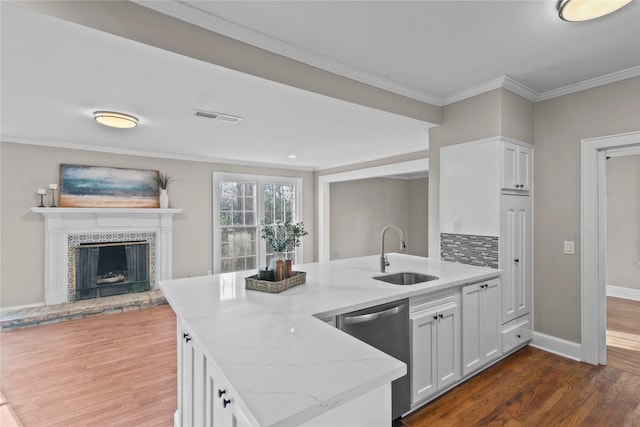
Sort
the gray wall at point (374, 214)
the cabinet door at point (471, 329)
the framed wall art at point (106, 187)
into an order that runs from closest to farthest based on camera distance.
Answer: the cabinet door at point (471, 329) → the framed wall art at point (106, 187) → the gray wall at point (374, 214)

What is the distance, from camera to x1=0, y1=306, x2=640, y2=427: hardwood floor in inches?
81.9

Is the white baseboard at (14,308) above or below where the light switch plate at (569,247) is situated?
below

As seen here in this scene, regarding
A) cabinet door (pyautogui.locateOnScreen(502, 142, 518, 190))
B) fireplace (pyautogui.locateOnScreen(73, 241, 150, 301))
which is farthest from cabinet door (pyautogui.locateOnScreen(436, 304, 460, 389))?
fireplace (pyautogui.locateOnScreen(73, 241, 150, 301))

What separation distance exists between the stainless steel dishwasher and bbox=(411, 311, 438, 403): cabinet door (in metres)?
0.07

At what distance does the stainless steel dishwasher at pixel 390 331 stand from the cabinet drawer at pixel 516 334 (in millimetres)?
1387

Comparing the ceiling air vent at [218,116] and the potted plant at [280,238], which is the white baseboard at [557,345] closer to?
the potted plant at [280,238]

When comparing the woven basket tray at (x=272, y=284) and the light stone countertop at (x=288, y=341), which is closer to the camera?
the light stone countertop at (x=288, y=341)

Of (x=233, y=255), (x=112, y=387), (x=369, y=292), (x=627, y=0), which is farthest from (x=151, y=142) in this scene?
(x=627, y=0)

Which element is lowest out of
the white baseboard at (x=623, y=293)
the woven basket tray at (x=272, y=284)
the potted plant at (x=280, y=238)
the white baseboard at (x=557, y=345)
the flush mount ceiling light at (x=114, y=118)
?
the white baseboard at (x=557, y=345)

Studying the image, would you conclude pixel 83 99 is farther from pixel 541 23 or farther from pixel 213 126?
pixel 541 23

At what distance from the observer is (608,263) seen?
4.86 metres

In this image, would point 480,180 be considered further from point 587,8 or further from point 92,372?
point 92,372

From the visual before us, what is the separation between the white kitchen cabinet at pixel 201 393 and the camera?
39.5 inches

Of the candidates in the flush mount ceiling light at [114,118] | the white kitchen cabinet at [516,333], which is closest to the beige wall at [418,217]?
the white kitchen cabinet at [516,333]
